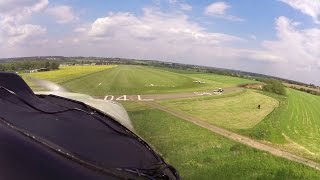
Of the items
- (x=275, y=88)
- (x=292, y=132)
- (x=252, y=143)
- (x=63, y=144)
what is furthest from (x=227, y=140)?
(x=275, y=88)

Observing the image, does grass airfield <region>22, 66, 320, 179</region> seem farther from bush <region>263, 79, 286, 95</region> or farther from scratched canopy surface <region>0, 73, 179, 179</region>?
bush <region>263, 79, 286, 95</region>

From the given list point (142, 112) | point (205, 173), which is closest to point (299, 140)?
point (142, 112)

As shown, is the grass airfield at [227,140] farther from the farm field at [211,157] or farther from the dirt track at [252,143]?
the dirt track at [252,143]

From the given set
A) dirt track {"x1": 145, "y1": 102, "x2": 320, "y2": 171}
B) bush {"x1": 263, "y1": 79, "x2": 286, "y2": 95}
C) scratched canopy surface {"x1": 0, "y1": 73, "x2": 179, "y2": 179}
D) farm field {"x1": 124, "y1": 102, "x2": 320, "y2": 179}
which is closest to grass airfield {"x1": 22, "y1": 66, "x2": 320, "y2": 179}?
farm field {"x1": 124, "y1": 102, "x2": 320, "y2": 179}

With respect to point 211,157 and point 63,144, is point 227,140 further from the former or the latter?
point 63,144

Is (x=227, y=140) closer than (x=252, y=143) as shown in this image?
Yes

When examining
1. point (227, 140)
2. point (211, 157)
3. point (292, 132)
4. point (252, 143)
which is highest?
point (211, 157)
